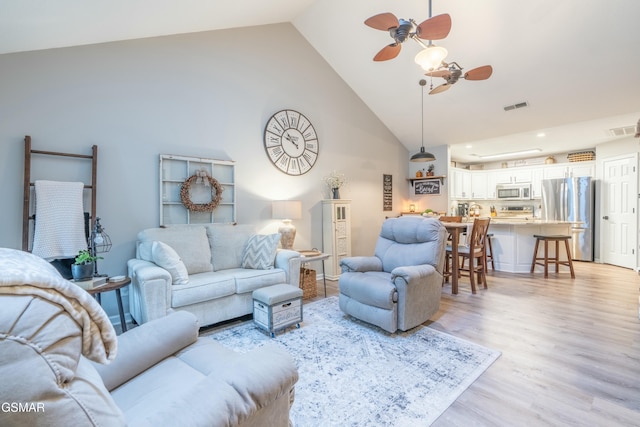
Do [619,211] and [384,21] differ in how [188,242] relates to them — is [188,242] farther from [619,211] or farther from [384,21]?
[619,211]

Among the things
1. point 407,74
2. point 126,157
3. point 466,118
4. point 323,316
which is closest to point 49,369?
point 323,316

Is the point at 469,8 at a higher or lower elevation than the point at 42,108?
higher

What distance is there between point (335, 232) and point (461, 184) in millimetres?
4202

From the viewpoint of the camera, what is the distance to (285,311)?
280 cm

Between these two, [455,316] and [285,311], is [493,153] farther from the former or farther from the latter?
[285,311]

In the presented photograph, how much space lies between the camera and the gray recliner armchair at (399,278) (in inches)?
105

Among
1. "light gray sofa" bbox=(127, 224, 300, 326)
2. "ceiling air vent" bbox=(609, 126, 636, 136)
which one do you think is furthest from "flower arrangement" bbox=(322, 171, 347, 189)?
"ceiling air vent" bbox=(609, 126, 636, 136)

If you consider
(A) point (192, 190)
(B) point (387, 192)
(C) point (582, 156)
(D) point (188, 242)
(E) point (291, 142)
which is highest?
(C) point (582, 156)

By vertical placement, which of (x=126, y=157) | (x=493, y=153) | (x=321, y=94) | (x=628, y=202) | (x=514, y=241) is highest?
(x=321, y=94)

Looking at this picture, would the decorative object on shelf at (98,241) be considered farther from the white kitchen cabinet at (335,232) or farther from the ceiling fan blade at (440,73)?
the ceiling fan blade at (440,73)

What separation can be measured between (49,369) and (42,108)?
3.15 meters

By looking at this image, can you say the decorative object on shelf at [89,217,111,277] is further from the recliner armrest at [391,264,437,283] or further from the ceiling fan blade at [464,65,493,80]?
the ceiling fan blade at [464,65,493,80]

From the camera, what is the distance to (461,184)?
24.0 feet

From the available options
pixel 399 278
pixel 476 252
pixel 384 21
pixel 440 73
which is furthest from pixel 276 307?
pixel 476 252
